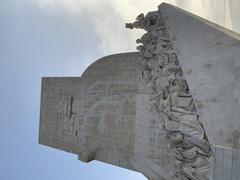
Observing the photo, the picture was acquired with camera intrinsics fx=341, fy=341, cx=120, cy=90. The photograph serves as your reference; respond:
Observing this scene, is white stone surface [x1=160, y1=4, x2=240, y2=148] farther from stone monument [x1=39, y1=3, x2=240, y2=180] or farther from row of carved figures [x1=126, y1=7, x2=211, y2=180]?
row of carved figures [x1=126, y1=7, x2=211, y2=180]

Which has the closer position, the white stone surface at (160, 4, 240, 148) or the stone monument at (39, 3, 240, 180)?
the white stone surface at (160, 4, 240, 148)

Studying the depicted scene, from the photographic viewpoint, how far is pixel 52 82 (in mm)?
13688

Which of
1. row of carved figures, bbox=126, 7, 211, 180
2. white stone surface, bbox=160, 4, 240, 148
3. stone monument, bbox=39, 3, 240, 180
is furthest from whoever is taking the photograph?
row of carved figures, bbox=126, 7, 211, 180

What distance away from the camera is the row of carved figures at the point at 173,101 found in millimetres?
7516

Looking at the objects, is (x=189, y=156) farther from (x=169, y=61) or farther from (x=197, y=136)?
(x=169, y=61)

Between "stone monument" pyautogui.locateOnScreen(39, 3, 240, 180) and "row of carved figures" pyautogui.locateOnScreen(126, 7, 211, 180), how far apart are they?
0.07 ft

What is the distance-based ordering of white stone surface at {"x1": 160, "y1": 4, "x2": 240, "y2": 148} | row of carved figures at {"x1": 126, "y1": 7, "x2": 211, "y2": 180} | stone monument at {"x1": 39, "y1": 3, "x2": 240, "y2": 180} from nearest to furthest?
white stone surface at {"x1": 160, "y1": 4, "x2": 240, "y2": 148}
stone monument at {"x1": 39, "y1": 3, "x2": 240, "y2": 180}
row of carved figures at {"x1": 126, "y1": 7, "x2": 211, "y2": 180}

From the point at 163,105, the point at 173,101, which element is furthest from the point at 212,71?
the point at 163,105

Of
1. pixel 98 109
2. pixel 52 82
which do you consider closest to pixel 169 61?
pixel 98 109

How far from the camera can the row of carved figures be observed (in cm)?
752

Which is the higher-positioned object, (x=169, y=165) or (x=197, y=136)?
(x=197, y=136)

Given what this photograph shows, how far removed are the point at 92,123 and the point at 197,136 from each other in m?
4.90

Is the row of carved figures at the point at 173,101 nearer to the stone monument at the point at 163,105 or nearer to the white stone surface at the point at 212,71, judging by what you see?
the stone monument at the point at 163,105

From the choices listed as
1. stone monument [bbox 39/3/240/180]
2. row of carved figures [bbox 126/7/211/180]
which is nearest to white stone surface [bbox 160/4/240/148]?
stone monument [bbox 39/3/240/180]
